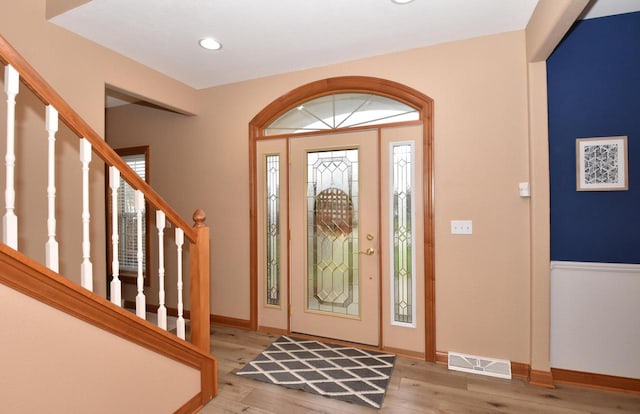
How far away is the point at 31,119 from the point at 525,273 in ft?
13.0

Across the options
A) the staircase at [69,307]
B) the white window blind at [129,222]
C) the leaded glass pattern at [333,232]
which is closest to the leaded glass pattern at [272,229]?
the leaded glass pattern at [333,232]

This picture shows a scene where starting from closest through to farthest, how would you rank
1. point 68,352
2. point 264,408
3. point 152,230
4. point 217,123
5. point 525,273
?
point 68,352 < point 264,408 < point 525,273 < point 217,123 < point 152,230

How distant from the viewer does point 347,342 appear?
313cm

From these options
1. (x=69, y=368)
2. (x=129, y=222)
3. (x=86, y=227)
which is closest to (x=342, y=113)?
(x=86, y=227)

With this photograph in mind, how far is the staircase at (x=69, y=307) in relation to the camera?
1.25 meters

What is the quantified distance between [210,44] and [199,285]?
2.06m

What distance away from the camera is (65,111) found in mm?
1443

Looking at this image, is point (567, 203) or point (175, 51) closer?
point (567, 203)

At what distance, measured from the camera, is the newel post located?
6.98ft

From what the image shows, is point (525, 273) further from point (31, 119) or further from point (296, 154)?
point (31, 119)

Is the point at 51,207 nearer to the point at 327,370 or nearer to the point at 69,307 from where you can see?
the point at 69,307

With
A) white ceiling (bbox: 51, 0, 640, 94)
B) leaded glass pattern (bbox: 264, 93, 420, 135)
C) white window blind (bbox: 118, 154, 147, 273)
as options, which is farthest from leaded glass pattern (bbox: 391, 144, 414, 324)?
white window blind (bbox: 118, 154, 147, 273)

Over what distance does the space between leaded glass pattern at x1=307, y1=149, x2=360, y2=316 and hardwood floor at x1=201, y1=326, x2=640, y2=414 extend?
0.87m

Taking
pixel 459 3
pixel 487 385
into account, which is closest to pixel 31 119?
pixel 459 3
